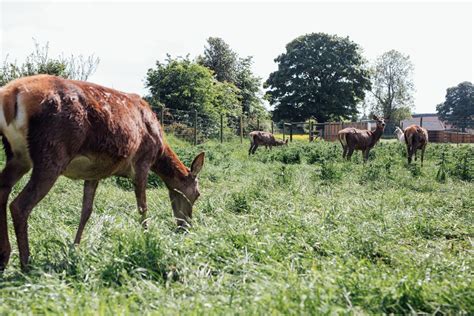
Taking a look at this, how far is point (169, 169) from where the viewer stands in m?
5.50

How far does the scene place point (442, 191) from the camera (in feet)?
27.3

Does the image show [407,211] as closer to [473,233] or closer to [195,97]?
[473,233]

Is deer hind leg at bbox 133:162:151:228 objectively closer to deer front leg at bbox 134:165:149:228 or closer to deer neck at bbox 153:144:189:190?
deer front leg at bbox 134:165:149:228

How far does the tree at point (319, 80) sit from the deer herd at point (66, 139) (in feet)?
148

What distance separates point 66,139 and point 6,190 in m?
0.59

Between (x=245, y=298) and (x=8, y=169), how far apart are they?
2200 mm

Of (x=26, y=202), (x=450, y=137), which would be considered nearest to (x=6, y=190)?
(x=26, y=202)

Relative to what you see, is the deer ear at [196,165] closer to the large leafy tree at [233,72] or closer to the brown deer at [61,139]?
the brown deer at [61,139]

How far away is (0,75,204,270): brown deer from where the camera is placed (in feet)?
10.9

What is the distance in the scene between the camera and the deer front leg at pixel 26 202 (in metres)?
3.29

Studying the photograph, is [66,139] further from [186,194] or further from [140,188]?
[186,194]

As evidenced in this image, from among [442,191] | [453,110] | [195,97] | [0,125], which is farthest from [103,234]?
[453,110]

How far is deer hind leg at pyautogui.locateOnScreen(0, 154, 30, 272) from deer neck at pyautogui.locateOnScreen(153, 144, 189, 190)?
200 centimetres

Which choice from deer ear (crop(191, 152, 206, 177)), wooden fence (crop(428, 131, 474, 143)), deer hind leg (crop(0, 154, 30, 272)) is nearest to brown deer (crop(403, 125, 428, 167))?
deer ear (crop(191, 152, 206, 177))
